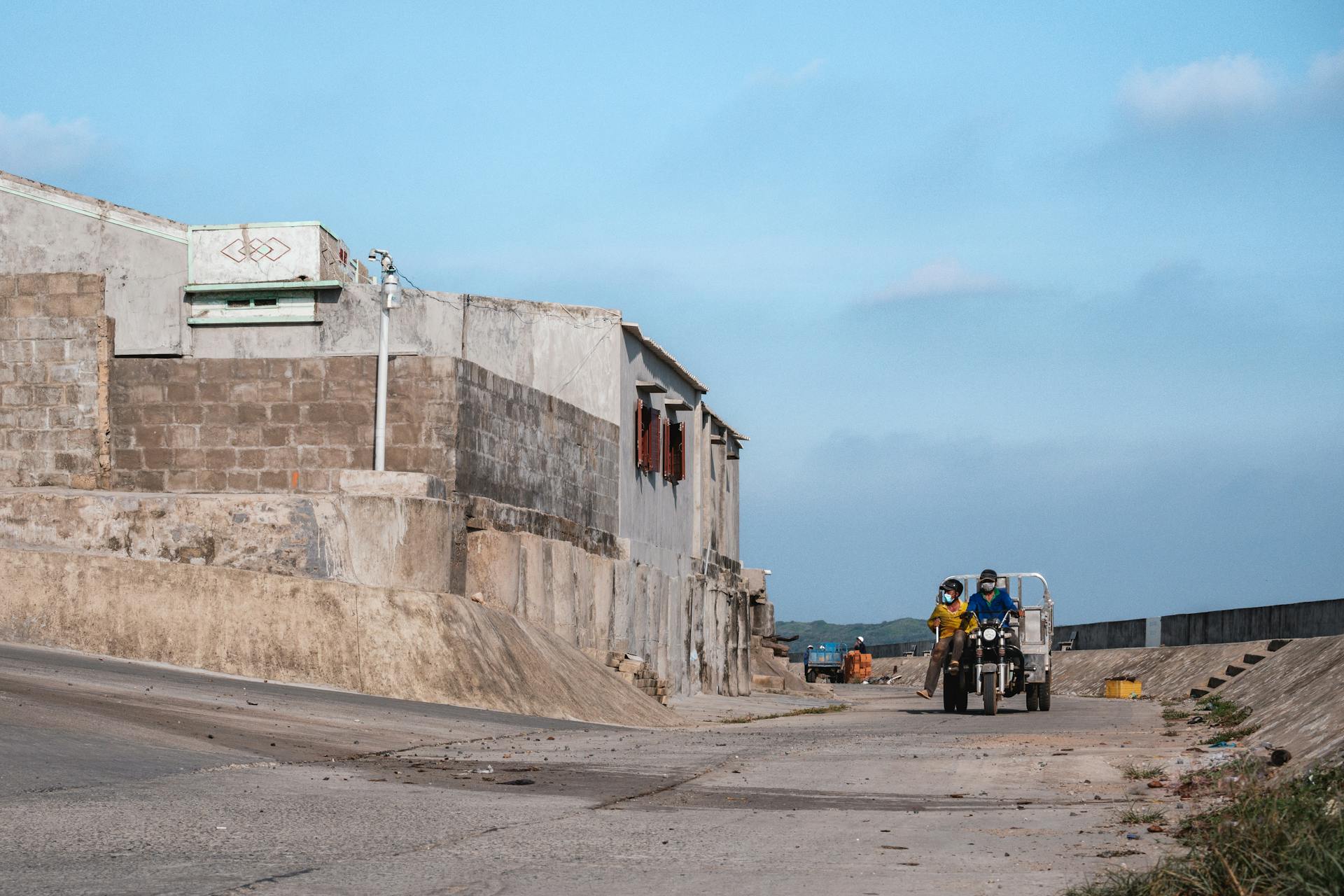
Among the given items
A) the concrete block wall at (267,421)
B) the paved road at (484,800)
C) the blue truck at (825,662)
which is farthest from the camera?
the blue truck at (825,662)

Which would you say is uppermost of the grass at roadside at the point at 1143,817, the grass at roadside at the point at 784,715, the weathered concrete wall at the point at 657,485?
the weathered concrete wall at the point at 657,485

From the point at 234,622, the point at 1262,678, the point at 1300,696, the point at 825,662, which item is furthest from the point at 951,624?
the point at 825,662

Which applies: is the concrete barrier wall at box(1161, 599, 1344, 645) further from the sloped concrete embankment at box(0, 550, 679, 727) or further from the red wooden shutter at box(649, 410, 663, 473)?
the sloped concrete embankment at box(0, 550, 679, 727)

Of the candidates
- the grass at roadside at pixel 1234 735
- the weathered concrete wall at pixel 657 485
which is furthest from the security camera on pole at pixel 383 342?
the grass at roadside at pixel 1234 735

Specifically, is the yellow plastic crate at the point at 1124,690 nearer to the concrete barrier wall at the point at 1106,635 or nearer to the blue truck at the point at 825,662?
the concrete barrier wall at the point at 1106,635

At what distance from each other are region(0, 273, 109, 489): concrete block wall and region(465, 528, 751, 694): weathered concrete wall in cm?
703

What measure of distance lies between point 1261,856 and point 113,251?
23.9m

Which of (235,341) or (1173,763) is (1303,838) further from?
(235,341)

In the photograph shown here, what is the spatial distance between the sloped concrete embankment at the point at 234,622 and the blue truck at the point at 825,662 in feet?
151

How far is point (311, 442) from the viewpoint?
76.7 ft

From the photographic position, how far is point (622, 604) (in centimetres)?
2733

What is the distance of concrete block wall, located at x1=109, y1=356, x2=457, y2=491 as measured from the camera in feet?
75.0

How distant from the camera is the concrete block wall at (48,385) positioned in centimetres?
2412

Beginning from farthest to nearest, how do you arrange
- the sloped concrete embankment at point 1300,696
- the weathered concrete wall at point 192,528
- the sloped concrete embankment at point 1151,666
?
1. the sloped concrete embankment at point 1151,666
2. the weathered concrete wall at point 192,528
3. the sloped concrete embankment at point 1300,696
